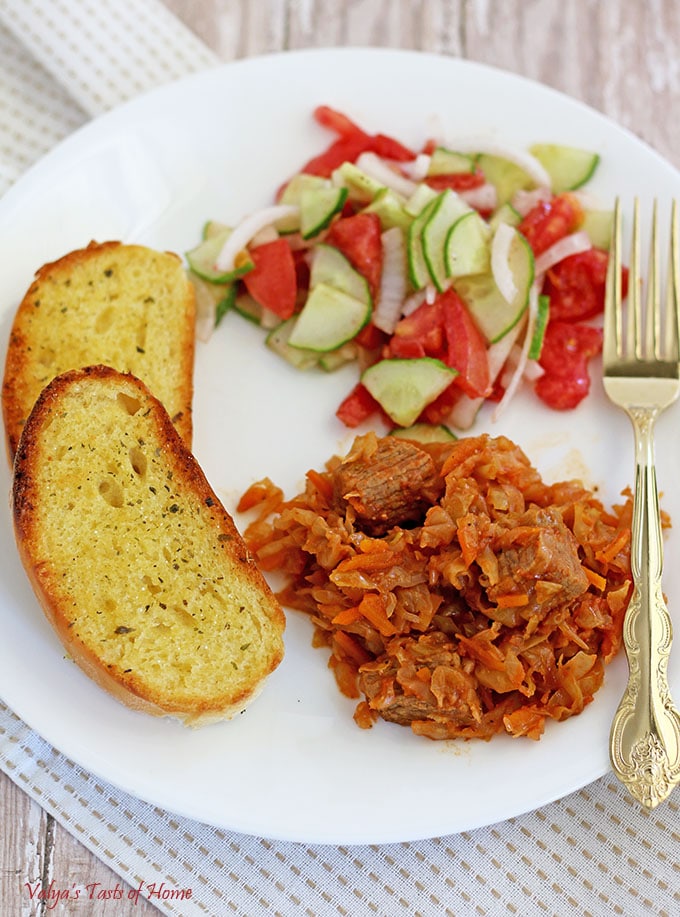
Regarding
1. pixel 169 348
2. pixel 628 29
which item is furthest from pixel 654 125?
pixel 169 348

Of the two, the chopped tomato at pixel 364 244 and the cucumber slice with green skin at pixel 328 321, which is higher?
the chopped tomato at pixel 364 244

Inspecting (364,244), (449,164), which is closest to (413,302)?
(364,244)

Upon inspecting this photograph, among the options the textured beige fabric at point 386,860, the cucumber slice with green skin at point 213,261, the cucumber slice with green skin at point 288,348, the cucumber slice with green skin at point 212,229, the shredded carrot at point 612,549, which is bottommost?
the textured beige fabric at point 386,860

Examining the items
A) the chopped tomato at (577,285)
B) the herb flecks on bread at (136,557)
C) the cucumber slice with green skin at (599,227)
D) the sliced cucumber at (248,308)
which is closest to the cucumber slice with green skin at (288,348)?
the sliced cucumber at (248,308)

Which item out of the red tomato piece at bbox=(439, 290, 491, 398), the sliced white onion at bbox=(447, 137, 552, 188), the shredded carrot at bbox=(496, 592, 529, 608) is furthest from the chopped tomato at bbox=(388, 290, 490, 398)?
the shredded carrot at bbox=(496, 592, 529, 608)

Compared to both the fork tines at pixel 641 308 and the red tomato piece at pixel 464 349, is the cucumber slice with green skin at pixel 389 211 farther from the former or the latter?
the fork tines at pixel 641 308

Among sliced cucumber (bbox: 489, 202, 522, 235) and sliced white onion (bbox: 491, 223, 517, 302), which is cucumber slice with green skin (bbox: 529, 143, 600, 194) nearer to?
sliced cucumber (bbox: 489, 202, 522, 235)
